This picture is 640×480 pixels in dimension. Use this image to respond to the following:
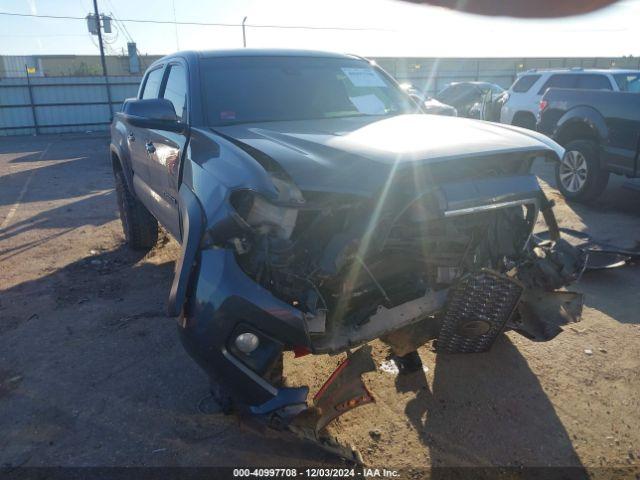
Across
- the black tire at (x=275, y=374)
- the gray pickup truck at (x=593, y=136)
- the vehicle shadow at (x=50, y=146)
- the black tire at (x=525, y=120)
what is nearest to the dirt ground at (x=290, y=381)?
the black tire at (x=275, y=374)

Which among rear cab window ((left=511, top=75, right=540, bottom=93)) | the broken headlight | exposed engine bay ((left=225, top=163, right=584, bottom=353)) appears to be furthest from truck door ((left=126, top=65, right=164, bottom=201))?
rear cab window ((left=511, top=75, right=540, bottom=93))

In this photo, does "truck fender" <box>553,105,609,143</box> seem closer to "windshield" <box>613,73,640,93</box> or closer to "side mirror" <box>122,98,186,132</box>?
"windshield" <box>613,73,640,93</box>

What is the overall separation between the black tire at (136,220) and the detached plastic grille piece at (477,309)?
12.2ft

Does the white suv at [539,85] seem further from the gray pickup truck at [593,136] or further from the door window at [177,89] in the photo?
the door window at [177,89]

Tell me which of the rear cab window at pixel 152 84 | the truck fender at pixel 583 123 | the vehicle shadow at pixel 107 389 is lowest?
the vehicle shadow at pixel 107 389

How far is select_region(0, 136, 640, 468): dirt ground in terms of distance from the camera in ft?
8.20

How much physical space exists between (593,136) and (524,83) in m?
6.20

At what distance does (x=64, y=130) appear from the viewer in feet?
69.1

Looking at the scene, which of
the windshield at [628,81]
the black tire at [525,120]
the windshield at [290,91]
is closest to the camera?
the windshield at [290,91]

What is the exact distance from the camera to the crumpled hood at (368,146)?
2.20 metres

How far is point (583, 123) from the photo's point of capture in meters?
6.73

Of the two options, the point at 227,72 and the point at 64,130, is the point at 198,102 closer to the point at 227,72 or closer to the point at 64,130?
the point at 227,72

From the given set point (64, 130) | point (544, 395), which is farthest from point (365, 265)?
point (64, 130)

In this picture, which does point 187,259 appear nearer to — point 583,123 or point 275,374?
point 275,374
